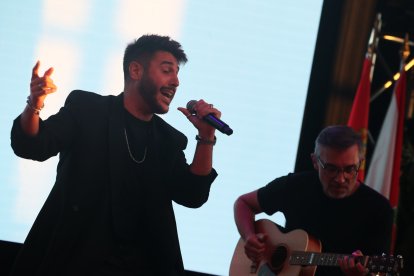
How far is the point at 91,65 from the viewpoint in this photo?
3.99 meters

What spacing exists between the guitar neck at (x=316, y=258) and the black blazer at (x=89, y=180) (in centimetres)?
48

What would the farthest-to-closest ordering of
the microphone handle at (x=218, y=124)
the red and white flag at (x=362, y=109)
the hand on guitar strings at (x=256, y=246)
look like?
Result: the red and white flag at (x=362, y=109)
the hand on guitar strings at (x=256, y=246)
the microphone handle at (x=218, y=124)

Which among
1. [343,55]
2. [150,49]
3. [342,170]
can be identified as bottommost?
[342,170]

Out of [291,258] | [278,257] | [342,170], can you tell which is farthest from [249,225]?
[342,170]

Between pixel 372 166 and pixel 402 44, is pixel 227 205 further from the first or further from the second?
pixel 402 44

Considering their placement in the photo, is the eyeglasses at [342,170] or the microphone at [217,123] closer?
the microphone at [217,123]

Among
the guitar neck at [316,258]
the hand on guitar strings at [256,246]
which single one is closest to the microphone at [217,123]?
the guitar neck at [316,258]

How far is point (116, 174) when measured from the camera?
2762 mm

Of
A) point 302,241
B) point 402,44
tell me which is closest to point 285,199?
point 302,241

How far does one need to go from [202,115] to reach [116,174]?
1.26 feet

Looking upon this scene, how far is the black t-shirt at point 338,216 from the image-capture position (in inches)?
115

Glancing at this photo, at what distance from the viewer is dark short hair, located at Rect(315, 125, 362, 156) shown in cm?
299

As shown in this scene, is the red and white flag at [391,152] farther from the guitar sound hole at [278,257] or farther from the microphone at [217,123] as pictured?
the microphone at [217,123]

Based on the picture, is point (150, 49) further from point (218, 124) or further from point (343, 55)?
point (343, 55)
